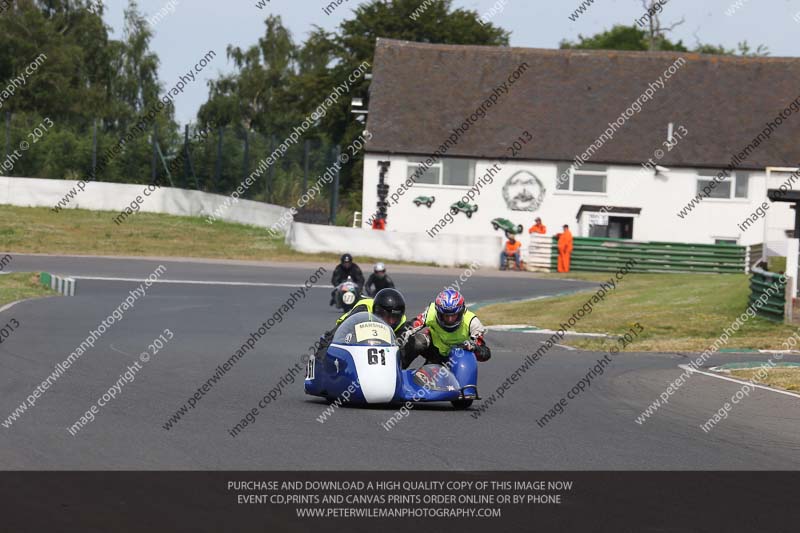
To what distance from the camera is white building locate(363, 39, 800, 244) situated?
49438 millimetres

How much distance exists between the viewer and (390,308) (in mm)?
13125

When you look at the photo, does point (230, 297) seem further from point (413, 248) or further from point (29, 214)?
point (29, 214)

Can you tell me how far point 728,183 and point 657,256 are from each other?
7.56m

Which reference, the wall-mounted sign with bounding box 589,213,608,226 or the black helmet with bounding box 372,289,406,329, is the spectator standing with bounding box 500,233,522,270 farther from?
the black helmet with bounding box 372,289,406,329

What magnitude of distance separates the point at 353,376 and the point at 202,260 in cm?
2946

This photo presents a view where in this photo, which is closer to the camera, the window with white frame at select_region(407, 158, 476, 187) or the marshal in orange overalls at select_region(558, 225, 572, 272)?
the marshal in orange overalls at select_region(558, 225, 572, 272)

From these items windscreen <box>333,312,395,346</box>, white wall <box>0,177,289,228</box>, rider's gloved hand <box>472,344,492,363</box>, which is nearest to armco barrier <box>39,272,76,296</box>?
windscreen <box>333,312,395,346</box>

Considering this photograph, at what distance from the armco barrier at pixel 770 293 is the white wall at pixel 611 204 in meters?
23.1

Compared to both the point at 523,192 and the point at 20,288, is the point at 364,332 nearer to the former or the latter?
the point at 20,288

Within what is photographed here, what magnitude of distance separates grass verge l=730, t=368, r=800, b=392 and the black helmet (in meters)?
5.69

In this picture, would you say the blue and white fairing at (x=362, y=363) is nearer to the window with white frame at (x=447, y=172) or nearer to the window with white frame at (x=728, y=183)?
the window with white frame at (x=447, y=172)
